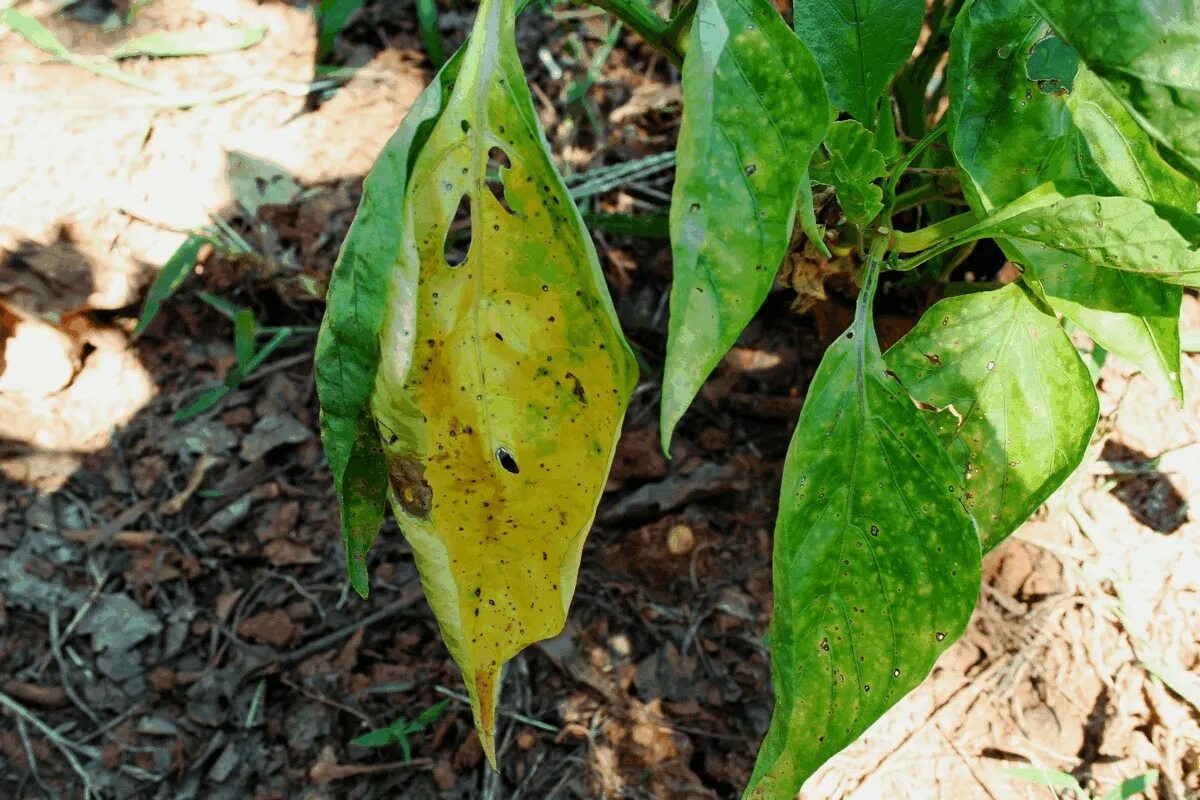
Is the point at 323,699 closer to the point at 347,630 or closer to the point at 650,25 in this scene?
the point at 347,630

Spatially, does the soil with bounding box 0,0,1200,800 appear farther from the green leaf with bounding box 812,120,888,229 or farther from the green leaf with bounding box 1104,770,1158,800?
the green leaf with bounding box 812,120,888,229

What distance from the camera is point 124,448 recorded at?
141cm

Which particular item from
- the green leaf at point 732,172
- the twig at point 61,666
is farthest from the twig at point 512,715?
the green leaf at point 732,172

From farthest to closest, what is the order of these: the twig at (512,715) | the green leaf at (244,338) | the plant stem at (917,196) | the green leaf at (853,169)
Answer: the green leaf at (244,338) → the twig at (512,715) → the plant stem at (917,196) → the green leaf at (853,169)

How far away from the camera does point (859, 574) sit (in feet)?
2.65

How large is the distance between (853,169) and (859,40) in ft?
0.52

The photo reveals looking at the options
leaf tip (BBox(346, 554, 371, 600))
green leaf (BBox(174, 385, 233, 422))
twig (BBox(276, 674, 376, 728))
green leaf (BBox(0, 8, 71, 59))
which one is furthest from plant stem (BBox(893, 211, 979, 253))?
green leaf (BBox(0, 8, 71, 59))

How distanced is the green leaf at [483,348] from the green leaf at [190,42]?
1.03 metres

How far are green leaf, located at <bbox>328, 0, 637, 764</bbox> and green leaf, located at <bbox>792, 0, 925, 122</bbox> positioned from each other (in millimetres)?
286

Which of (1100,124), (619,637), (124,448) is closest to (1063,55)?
(1100,124)

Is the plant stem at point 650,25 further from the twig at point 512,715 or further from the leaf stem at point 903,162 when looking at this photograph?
the twig at point 512,715

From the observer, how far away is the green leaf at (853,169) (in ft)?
2.55

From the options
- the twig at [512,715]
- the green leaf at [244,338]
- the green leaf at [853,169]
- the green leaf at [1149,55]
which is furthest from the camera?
the green leaf at [244,338]

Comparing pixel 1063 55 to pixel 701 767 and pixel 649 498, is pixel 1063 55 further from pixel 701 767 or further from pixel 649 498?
pixel 701 767
